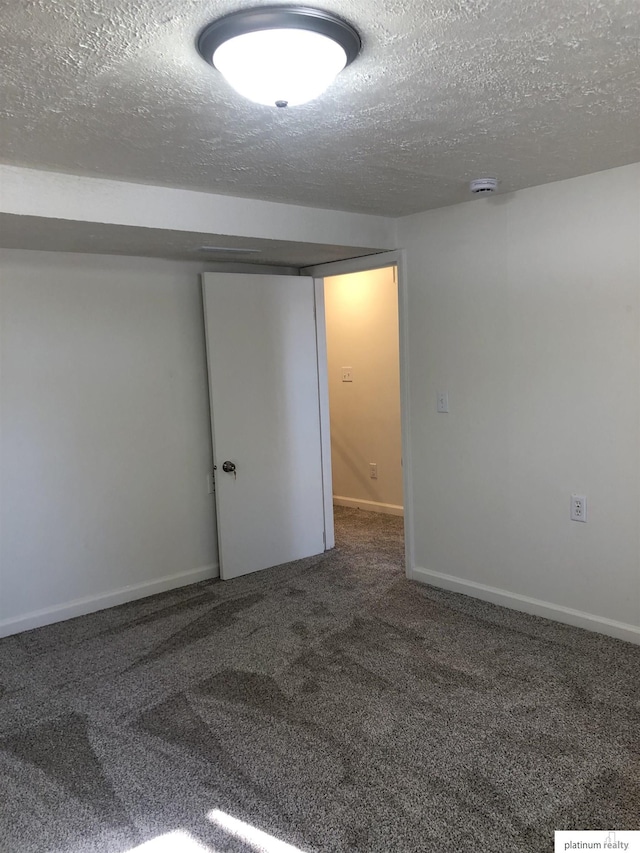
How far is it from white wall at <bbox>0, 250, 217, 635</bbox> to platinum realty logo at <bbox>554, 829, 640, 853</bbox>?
9.02 feet

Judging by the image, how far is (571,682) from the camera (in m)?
2.74

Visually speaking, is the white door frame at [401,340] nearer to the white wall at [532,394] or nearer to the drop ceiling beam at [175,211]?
the white wall at [532,394]

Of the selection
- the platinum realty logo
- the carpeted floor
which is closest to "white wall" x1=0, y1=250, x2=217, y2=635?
the carpeted floor

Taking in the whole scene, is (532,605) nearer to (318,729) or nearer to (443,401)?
(443,401)

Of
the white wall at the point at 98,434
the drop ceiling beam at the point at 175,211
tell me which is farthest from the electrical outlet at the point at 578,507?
the white wall at the point at 98,434

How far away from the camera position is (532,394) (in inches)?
131

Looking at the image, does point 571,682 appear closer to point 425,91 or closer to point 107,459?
point 425,91

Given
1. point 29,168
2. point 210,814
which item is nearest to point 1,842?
point 210,814

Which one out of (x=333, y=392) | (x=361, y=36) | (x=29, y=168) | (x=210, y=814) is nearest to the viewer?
(x=361, y=36)

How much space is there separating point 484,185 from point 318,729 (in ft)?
8.11

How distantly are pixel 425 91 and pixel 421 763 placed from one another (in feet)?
7.29

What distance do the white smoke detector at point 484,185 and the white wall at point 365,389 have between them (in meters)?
2.31

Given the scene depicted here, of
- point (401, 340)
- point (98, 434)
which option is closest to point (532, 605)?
point (401, 340)

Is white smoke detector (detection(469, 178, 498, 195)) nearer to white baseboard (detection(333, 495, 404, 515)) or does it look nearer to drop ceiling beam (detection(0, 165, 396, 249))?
drop ceiling beam (detection(0, 165, 396, 249))
